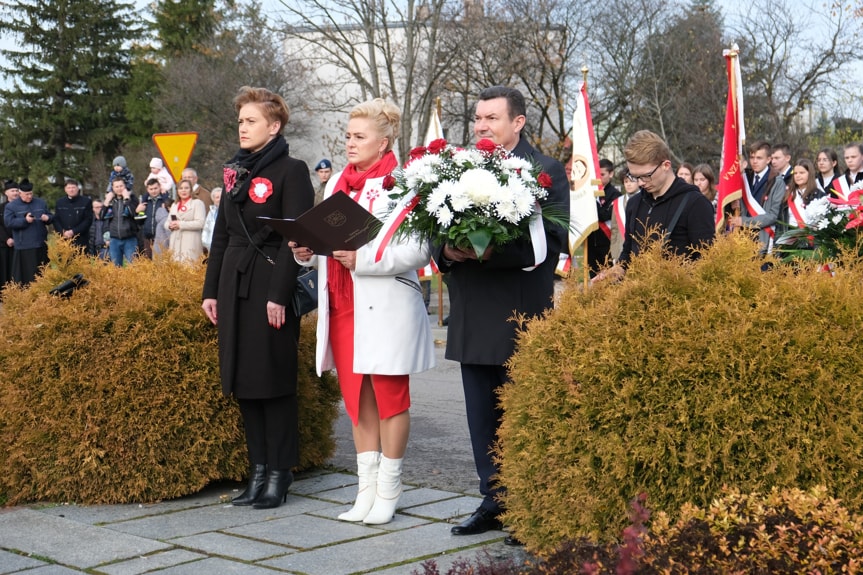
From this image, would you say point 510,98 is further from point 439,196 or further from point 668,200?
point 668,200

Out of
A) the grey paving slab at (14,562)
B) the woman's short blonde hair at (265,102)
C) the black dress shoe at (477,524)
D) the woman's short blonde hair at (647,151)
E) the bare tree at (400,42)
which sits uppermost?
the bare tree at (400,42)

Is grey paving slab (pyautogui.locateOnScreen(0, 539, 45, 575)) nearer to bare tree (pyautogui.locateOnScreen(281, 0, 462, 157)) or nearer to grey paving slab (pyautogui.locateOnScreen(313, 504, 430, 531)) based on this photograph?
grey paving slab (pyautogui.locateOnScreen(313, 504, 430, 531))

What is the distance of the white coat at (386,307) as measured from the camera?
17.4ft

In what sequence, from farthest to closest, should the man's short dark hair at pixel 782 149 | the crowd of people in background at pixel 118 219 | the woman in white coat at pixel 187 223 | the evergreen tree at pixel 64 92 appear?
the evergreen tree at pixel 64 92, the crowd of people in background at pixel 118 219, the woman in white coat at pixel 187 223, the man's short dark hair at pixel 782 149

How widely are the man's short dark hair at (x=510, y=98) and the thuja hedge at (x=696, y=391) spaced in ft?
4.76

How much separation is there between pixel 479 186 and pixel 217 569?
201 cm

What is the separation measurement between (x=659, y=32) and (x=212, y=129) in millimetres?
19499

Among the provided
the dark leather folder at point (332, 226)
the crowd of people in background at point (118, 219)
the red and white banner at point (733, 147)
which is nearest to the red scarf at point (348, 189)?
the dark leather folder at point (332, 226)

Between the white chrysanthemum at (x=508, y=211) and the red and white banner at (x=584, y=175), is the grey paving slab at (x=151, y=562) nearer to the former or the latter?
the white chrysanthemum at (x=508, y=211)

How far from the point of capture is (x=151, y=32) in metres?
55.8

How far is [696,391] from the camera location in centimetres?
379

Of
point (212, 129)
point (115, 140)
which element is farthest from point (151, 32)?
point (212, 129)

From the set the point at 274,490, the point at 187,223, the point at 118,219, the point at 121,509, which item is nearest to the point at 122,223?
the point at 118,219

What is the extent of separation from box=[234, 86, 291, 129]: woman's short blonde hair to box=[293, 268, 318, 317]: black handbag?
→ 2.96 ft
